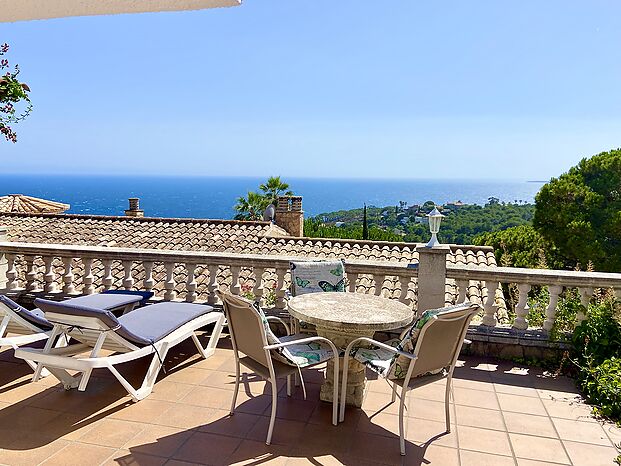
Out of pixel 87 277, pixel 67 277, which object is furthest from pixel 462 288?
pixel 67 277

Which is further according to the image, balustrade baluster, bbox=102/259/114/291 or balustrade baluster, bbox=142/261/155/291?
balustrade baluster, bbox=102/259/114/291

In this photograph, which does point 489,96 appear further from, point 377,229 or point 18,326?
point 18,326

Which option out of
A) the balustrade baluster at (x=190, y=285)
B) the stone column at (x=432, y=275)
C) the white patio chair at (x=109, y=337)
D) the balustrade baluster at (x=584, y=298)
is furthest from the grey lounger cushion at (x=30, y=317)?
the balustrade baluster at (x=584, y=298)

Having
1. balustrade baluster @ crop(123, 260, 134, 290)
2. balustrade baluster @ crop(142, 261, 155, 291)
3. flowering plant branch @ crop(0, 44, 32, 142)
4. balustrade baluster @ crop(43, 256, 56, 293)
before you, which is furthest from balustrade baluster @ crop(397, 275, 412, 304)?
balustrade baluster @ crop(43, 256, 56, 293)

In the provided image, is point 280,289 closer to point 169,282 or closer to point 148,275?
point 169,282

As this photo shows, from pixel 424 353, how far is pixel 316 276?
5.61ft

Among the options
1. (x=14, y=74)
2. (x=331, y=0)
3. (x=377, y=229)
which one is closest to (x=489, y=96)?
(x=377, y=229)

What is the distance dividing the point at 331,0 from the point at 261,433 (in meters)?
8.82

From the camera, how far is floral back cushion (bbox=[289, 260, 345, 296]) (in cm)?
446

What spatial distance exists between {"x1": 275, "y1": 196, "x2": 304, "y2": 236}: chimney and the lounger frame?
12937 millimetres

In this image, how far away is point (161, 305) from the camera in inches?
188

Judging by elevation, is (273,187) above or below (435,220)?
above

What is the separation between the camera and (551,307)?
15.2 ft

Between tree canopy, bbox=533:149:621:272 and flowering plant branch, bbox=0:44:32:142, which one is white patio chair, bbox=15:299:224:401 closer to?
flowering plant branch, bbox=0:44:32:142
